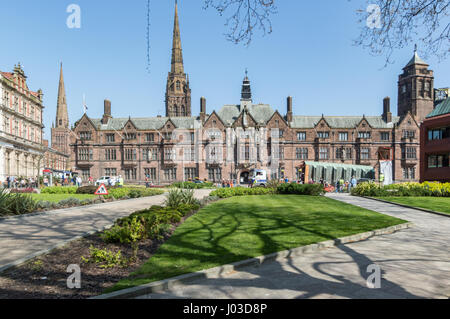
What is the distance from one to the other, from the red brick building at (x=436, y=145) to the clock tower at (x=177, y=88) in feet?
185

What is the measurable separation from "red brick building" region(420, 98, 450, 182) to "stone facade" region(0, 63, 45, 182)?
168 ft

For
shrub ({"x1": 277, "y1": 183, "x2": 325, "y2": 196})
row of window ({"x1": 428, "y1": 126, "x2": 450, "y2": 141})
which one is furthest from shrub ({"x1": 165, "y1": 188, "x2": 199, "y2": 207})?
row of window ({"x1": 428, "y1": 126, "x2": 450, "y2": 141})

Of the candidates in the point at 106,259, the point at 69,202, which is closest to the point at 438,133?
the point at 69,202

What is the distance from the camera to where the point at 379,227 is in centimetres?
1033

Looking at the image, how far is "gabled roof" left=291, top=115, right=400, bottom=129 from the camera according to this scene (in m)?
59.7

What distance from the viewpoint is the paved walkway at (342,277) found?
5059 mm

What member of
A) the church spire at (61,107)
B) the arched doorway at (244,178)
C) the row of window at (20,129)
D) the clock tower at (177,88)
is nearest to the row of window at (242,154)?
the arched doorway at (244,178)

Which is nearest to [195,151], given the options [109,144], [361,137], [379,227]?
[109,144]

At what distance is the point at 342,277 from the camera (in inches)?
229

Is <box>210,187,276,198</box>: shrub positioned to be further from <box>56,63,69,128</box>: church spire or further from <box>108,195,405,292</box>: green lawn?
<box>56,63,69,128</box>: church spire

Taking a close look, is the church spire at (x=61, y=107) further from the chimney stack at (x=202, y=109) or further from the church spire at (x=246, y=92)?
the church spire at (x=246, y=92)
